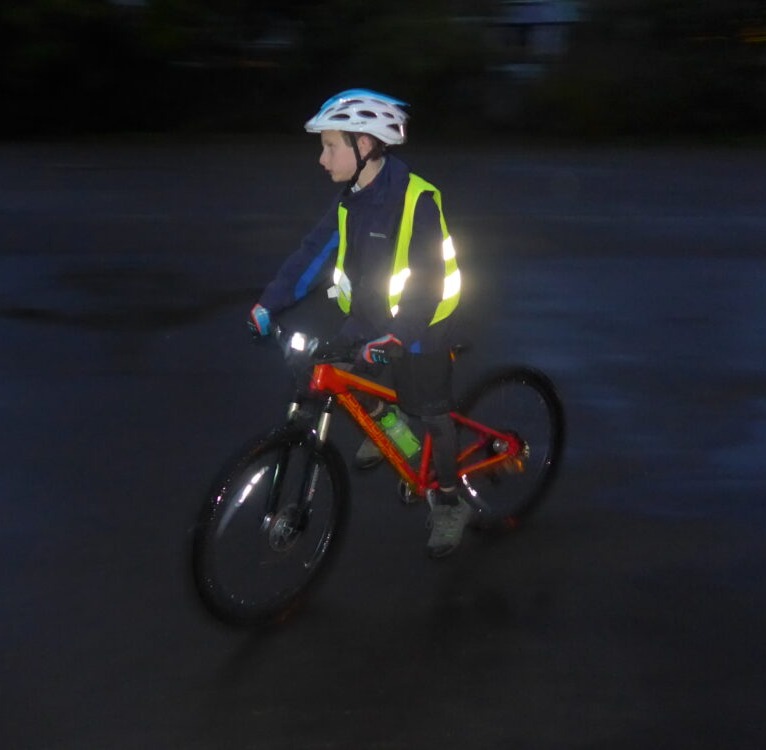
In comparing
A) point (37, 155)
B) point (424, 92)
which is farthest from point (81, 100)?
point (424, 92)

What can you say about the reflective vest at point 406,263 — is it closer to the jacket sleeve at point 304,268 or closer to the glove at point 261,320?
the jacket sleeve at point 304,268

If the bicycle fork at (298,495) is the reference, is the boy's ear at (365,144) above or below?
above

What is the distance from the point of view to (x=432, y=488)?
16.5 feet

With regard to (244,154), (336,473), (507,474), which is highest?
(336,473)

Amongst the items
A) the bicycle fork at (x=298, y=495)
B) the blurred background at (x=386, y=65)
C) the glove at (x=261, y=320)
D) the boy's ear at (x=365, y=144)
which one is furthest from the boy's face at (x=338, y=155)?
the blurred background at (x=386, y=65)

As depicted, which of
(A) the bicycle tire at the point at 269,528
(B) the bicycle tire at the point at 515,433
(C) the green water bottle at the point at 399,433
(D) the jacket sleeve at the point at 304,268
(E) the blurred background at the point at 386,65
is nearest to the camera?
(A) the bicycle tire at the point at 269,528

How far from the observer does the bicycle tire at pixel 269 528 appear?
423 centimetres

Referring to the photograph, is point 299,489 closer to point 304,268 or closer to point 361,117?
point 304,268

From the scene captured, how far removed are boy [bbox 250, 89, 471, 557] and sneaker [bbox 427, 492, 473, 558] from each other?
0.24m

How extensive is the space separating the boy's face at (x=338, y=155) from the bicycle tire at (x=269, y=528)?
34.6 inches

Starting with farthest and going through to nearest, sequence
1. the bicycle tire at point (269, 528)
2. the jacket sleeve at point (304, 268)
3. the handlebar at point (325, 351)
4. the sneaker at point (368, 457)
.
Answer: the sneaker at point (368, 457), the jacket sleeve at point (304, 268), the handlebar at point (325, 351), the bicycle tire at point (269, 528)

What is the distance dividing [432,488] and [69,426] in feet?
7.46

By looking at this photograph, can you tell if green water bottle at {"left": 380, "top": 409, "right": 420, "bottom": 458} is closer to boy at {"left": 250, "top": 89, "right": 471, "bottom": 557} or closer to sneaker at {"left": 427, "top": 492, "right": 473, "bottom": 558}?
boy at {"left": 250, "top": 89, "right": 471, "bottom": 557}

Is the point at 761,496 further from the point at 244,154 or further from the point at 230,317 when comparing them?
the point at 244,154
